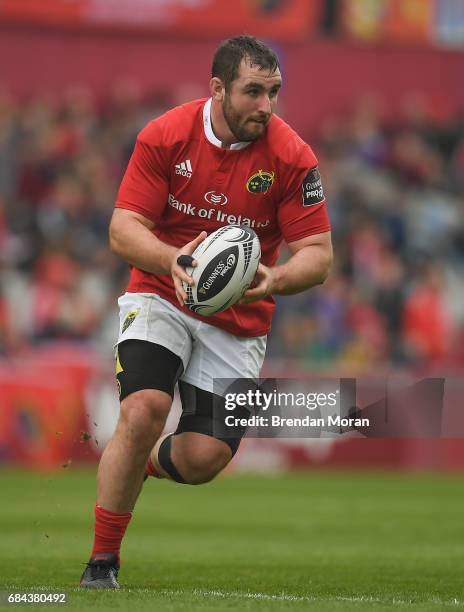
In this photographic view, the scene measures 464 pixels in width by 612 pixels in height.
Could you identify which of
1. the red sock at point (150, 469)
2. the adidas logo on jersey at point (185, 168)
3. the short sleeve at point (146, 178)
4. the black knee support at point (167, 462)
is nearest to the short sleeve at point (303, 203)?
the adidas logo on jersey at point (185, 168)

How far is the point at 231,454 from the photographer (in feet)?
22.6

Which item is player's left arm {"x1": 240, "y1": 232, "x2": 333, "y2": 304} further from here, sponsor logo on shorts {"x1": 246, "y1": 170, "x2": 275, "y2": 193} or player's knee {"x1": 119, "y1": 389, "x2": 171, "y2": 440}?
player's knee {"x1": 119, "y1": 389, "x2": 171, "y2": 440}

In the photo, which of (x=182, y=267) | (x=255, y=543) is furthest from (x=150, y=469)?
(x=255, y=543)

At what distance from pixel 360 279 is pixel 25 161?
182 inches

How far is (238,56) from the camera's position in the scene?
6406mm

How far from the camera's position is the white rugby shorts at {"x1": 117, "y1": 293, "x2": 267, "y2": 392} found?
6.65m

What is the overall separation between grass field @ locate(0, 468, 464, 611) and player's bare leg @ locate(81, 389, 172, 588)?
161mm

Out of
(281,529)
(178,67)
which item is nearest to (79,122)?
(178,67)

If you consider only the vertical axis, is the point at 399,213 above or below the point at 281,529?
above

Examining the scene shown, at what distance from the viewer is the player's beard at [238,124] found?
21.1 ft

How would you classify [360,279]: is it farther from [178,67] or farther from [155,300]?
[155,300]

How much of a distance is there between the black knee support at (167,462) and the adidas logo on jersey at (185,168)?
4.34 feet

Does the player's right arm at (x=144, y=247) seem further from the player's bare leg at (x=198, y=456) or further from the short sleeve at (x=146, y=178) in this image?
the player's bare leg at (x=198, y=456)

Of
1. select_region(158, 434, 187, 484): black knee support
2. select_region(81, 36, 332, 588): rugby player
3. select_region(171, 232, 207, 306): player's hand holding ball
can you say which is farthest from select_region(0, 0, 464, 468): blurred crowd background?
select_region(171, 232, 207, 306): player's hand holding ball
